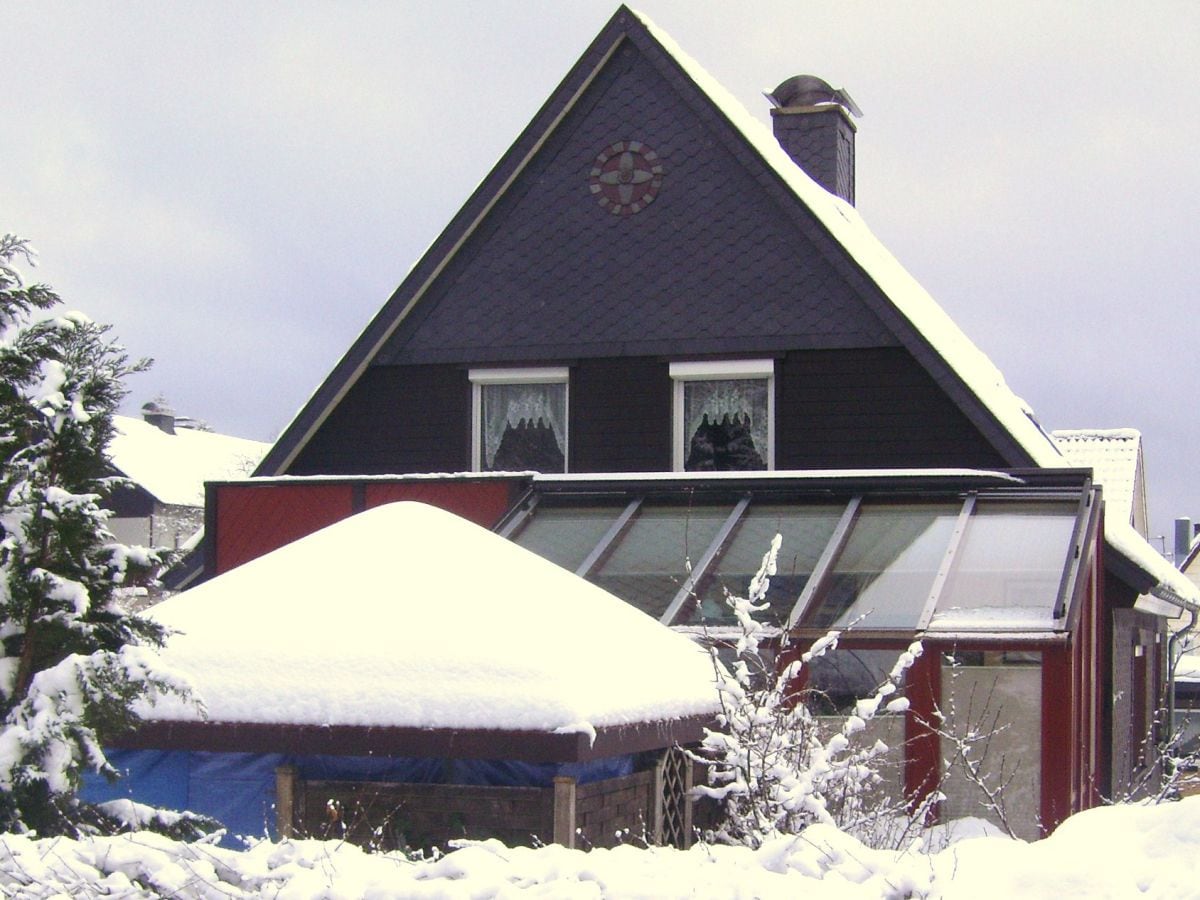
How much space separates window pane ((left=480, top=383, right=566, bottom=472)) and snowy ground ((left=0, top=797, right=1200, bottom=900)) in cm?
1177

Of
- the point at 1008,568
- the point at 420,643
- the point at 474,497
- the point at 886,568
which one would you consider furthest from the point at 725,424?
the point at 420,643

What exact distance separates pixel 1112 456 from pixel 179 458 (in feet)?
113

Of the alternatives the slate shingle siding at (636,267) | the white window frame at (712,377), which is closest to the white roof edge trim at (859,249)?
the slate shingle siding at (636,267)

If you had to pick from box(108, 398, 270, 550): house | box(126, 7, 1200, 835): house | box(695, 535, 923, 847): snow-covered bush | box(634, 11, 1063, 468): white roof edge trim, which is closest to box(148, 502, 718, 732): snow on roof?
box(695, 535, 923, 847): snow-covered bush

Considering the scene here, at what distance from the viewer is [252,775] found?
353 inches

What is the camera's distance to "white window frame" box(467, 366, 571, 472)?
56.4 feet

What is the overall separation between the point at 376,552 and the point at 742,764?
10.4 feet

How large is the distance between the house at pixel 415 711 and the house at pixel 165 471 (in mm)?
34744

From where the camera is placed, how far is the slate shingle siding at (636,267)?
16.3 metres

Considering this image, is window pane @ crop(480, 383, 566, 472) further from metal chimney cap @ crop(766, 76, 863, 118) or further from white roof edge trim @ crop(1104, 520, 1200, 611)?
metal chimney cap @ crop(766, 76, 863, 118)

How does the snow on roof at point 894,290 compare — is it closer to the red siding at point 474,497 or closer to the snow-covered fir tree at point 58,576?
the red siding at point 474,497

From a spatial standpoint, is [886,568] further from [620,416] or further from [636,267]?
[636,267]

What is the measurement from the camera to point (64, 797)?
680 centimetres

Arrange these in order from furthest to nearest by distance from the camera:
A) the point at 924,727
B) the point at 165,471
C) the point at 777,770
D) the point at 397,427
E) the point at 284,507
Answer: the point at 165,471 → the point at 397,427 → the point at 284,507 → the point at 924,727 → the point at 777,770
